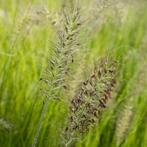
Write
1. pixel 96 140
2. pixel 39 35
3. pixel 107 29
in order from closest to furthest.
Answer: pixel 96 140
pixel 39 35
pixel 107 29

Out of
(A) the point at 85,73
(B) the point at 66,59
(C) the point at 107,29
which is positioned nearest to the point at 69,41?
(B) the point at 66,59

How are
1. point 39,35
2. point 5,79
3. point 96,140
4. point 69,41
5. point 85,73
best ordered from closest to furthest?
point 69,41, point 85,73, point 96,140, point 5,79, point 39,35

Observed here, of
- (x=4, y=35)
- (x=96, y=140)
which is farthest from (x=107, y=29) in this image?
(x=96, y=140)

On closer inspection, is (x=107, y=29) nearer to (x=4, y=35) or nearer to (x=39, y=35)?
(x=39, y=35)

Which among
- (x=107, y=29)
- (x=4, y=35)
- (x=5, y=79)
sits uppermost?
(x=107, y=29)

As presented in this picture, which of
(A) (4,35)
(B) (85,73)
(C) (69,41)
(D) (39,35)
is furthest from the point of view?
(D) (39,35)

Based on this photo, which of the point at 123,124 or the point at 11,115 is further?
the point at 11,115

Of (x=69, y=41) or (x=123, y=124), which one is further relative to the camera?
(x=123, y=124)

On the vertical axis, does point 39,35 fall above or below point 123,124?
above

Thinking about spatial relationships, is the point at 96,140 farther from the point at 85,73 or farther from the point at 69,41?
the point at 69,41
